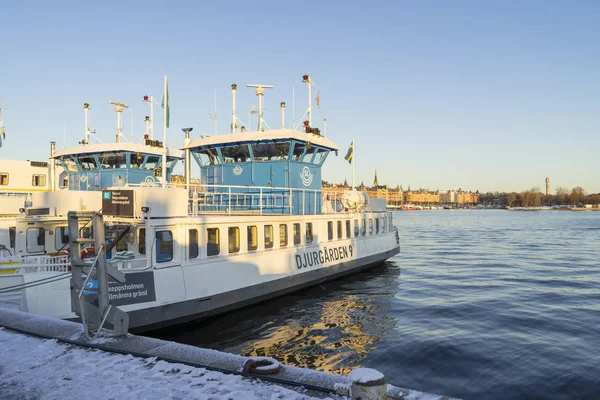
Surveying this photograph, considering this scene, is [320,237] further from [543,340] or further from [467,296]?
[543,340]

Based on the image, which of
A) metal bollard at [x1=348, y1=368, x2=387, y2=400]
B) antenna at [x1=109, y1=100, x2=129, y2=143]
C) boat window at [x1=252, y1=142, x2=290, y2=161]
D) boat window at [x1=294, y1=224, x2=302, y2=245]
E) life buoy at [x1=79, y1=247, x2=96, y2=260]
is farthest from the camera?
antenna at [x1=109, y1=100, x2=129, y2=143]

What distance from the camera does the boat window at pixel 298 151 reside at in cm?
1839

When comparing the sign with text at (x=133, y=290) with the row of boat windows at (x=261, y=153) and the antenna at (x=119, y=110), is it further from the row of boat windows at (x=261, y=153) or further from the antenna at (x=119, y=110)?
the antenna at (x=119, y=110)

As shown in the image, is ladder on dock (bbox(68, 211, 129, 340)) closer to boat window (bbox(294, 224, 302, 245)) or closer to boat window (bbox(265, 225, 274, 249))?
boat window (bbox(265, 225, 274, 249))

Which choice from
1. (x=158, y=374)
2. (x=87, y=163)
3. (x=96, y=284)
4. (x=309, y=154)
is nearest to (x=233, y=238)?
(x=309, y=154)

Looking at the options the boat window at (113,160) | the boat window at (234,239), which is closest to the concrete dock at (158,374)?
the boat window at (234,239)

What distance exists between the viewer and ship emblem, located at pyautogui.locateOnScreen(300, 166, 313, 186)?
18891mm

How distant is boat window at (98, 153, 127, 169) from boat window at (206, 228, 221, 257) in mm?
12114

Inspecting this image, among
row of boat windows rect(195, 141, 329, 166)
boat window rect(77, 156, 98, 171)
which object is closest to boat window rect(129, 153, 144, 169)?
boat window rect(77, 156, 98, 171)

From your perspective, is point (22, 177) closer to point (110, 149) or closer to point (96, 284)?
point (110, 149)

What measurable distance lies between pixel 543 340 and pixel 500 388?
3.75 meters

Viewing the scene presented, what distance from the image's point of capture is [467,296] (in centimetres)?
1717

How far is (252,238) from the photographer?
14.7m

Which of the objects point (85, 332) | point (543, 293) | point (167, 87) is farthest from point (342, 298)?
point (85, 332)
